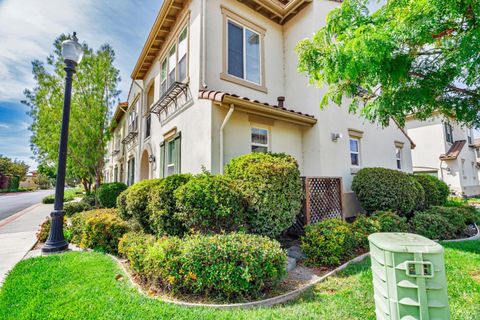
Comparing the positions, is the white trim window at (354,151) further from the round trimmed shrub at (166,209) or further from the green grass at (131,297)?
the round trimmed shrub at (166,209)

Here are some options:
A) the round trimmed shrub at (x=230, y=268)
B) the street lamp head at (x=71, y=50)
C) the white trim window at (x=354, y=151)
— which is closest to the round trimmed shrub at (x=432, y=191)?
the white trim window at (x=354, y=151)

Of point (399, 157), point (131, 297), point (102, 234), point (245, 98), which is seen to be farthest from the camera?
point (399, 157)

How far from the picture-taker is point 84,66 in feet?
44.9

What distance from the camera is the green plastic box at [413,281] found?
2.25 meters

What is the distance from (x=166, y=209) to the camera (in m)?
5.36

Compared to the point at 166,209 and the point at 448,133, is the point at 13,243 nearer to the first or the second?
the point at 166,209

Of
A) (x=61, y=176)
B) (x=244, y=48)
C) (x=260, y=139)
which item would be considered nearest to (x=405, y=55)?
(x=260, y=139)

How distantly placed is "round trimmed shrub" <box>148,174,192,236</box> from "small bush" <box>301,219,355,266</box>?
9.75 ft

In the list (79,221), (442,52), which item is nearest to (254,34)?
(442,52)

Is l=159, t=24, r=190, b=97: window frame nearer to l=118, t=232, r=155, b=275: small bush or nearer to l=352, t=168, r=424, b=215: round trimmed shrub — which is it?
l=118, t=232, r=155, b=275: small bush

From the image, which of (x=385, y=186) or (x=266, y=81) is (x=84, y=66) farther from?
(x=385, y=186)

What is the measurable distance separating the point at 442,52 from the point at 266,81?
5744mm

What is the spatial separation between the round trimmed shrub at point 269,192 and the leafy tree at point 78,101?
12.0m

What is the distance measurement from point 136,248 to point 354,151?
9556 mm
